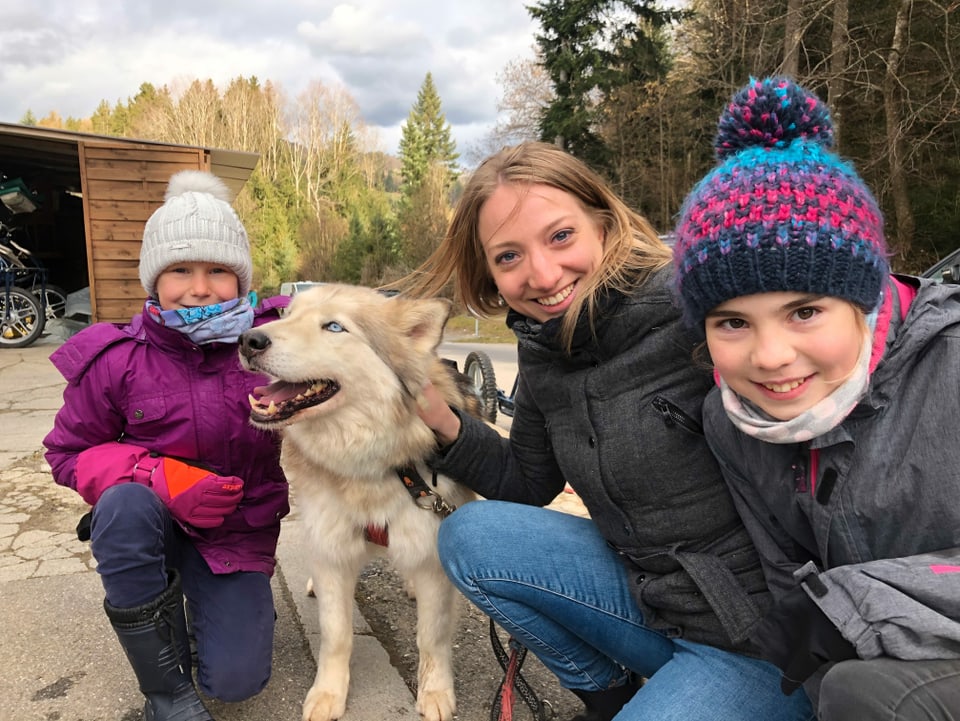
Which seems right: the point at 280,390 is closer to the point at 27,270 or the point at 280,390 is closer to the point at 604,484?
the point at 604,484

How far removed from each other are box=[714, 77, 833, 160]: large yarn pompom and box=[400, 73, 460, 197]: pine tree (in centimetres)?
4821

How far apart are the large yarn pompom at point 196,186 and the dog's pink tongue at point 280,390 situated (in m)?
0.82

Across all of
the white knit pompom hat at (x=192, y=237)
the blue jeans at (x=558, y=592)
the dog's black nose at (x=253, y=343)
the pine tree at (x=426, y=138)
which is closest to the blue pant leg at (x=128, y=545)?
the dog's black nose at (x=253, y=343)

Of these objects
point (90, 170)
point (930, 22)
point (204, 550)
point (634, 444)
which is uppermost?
point (930, 22)

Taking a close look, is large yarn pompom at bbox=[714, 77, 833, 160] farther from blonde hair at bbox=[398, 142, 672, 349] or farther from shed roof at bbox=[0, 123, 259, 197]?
shed roof at bbox=[0, 123, 259, 197]

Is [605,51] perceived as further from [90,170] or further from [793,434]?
[793,434]

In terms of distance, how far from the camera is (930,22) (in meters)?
12.5

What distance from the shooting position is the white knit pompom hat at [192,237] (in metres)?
2.18

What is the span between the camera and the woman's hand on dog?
2.14 m

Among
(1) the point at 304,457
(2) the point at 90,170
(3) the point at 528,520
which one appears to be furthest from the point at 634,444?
(2) the point at 90,170

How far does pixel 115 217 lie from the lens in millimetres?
9406

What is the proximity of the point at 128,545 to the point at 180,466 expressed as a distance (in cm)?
28

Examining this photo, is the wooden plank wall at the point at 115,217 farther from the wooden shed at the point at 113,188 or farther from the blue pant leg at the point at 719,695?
the blue pant leg at the point at 719,695

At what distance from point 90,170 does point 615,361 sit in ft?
32.1
